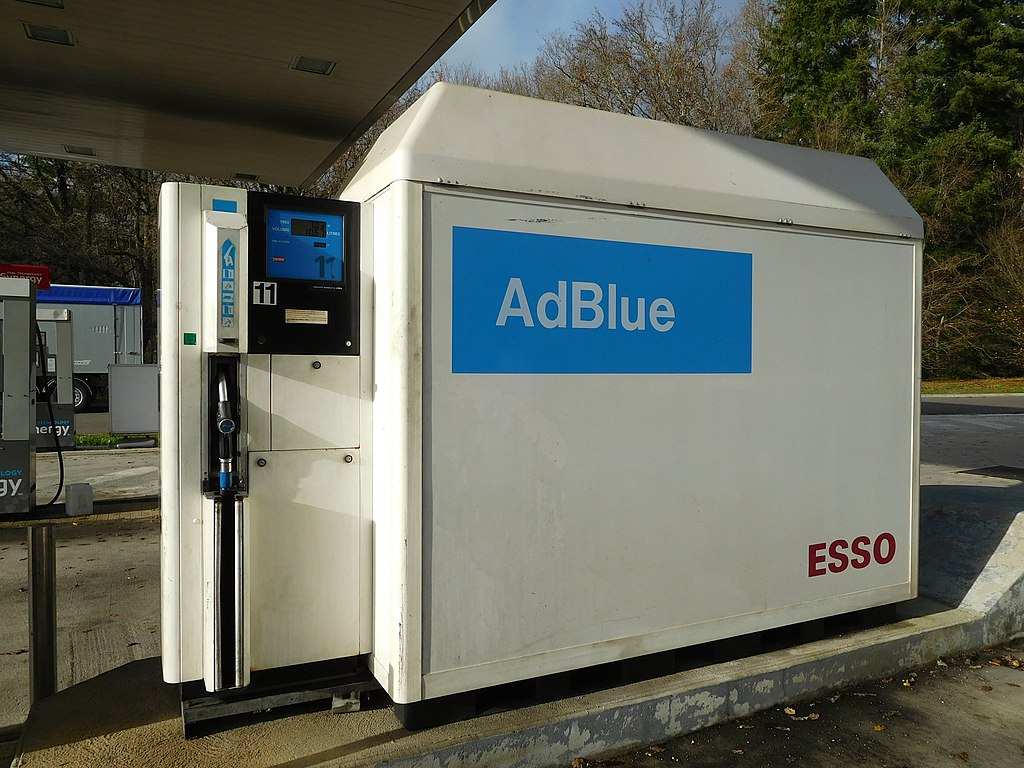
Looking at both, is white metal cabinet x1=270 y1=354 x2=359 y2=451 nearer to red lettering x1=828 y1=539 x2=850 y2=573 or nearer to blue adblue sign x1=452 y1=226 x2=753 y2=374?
blue adblue sign x1=452 y1=226 x2=753 y2=374

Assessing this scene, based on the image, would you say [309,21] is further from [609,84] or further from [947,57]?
[947,57]

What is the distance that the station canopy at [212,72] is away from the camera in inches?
183

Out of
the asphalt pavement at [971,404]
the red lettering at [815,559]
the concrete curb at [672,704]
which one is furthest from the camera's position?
the asphalt pavement at [971,404]

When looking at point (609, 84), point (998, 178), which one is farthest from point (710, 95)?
point (998, 178)

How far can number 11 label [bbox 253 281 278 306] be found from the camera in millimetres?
3227

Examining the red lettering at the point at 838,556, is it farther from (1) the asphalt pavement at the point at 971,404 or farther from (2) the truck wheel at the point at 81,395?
(2) the truck wheel at the point at 81,395

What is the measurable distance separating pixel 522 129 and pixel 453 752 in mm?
2608

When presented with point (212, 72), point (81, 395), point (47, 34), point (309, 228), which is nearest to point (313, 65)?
point (212, 72)

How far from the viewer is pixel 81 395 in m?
20.2

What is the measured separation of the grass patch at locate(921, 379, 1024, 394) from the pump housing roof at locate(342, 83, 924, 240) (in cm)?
2628

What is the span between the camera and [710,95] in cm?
2066

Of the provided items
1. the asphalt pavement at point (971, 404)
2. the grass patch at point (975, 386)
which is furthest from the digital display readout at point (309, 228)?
the grass patch at point (975, 386)

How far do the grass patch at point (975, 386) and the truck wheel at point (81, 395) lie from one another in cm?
2609

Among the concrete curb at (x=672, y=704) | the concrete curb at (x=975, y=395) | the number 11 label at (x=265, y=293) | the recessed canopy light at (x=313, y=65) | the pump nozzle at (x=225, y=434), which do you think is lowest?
the concrete curb at (x=672, y=704)
